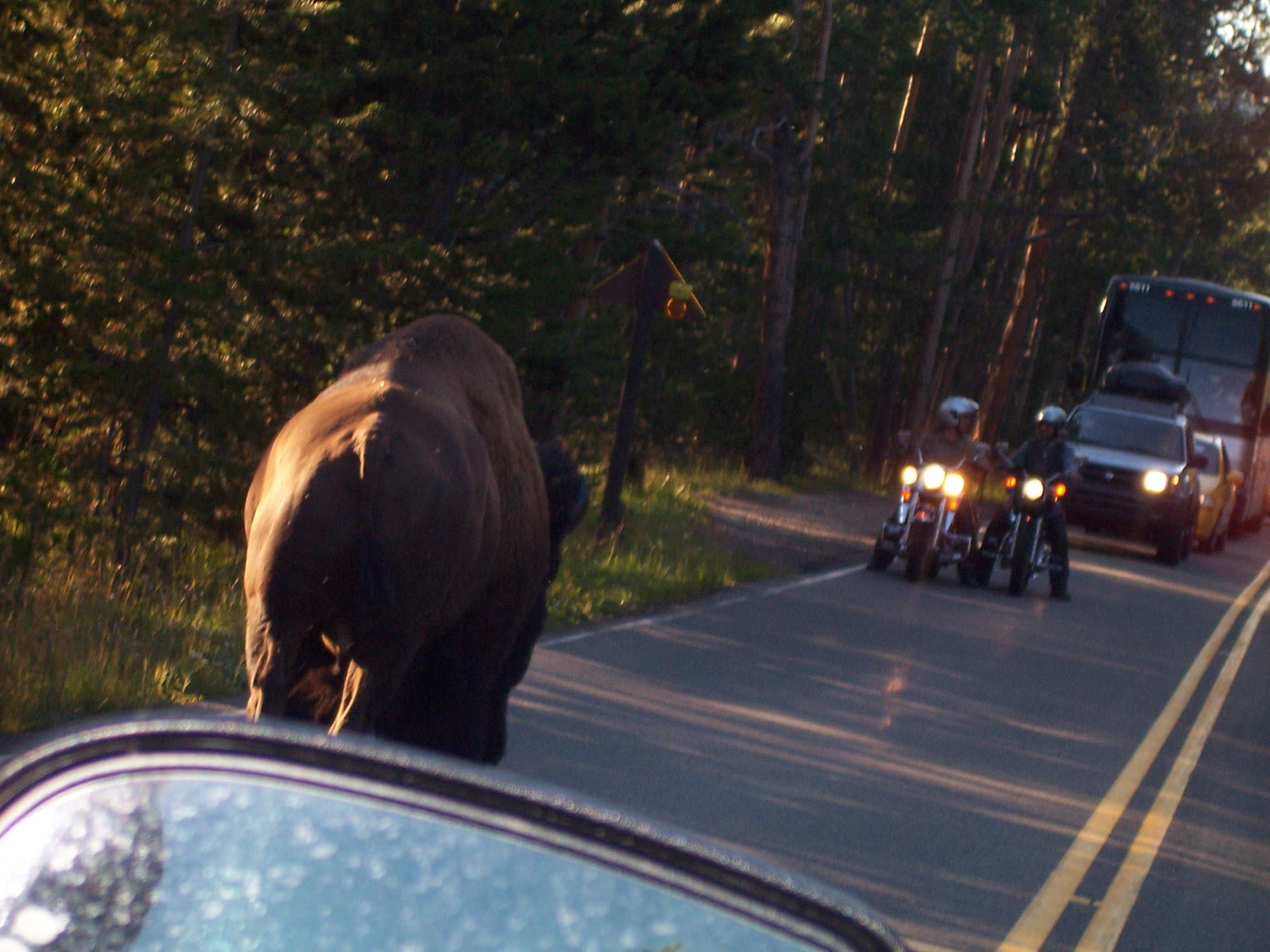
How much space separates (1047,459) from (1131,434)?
754 cm

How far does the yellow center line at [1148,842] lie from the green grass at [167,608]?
4242 millimetres

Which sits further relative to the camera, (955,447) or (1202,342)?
(1202,342)

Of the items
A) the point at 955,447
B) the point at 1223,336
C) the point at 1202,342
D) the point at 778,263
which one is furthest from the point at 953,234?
the point at 955,447

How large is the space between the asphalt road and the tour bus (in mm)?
15266

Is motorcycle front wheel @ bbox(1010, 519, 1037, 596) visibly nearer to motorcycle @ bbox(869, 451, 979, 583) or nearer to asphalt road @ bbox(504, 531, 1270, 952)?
motorcycle @ bbox(869, 451, 979, 583)

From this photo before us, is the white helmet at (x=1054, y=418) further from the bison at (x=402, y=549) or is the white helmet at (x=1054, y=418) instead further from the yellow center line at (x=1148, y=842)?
the bison at (x=402, y=549)

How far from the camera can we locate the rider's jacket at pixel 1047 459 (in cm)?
1617

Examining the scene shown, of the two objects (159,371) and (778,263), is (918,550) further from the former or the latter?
(778,263)

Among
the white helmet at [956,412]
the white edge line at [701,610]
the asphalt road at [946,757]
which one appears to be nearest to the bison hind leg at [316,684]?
the asphalt road at [946,757]

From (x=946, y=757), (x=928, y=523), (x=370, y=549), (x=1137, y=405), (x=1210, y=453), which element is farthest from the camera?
(x=1210, y=453)

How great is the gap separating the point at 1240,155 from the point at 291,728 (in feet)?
125

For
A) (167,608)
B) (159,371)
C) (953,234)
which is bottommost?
(167,608)

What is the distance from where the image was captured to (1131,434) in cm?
2297

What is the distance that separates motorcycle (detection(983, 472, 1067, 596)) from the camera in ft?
52.3
